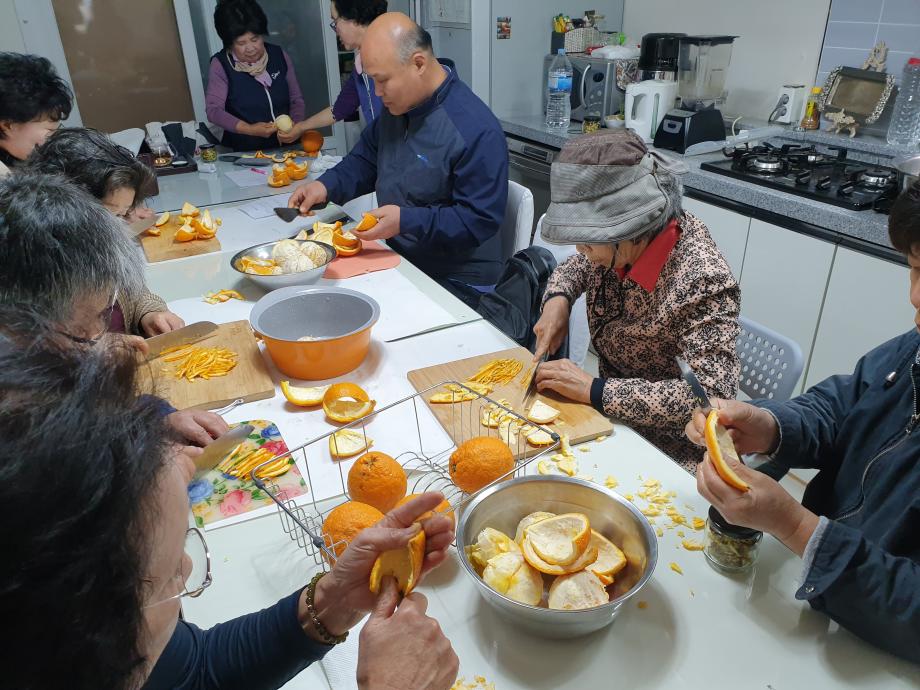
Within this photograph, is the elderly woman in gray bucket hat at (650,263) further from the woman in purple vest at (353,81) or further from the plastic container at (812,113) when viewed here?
the plastic container at (812,113)

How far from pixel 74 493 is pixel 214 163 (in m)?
3.27

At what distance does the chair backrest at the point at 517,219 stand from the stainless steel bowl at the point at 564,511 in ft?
5.19

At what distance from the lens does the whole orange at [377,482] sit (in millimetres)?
1029

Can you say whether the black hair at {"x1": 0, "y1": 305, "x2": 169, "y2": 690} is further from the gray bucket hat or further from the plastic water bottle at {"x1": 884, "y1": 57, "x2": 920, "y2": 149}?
the plastic water bottle at {"x1": 884, "y1": 57, "x2": 920, "y2": 149}

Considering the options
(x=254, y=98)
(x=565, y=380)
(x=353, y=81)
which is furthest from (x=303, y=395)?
(x=254, y=98)

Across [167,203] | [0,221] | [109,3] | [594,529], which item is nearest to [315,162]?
[167,203]

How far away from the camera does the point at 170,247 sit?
234 cm

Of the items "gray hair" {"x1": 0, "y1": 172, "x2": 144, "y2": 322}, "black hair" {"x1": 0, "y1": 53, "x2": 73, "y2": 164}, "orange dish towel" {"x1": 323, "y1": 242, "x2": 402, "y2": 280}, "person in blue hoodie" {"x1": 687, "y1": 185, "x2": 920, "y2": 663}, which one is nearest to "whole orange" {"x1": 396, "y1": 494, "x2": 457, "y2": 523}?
"person in blue hoodie" {"x1": 687, "y1": 185, "x2": 920, "y2": 663}

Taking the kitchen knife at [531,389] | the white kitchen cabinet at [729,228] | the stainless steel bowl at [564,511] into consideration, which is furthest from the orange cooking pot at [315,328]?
the white kitchen cabinet at [729,228]

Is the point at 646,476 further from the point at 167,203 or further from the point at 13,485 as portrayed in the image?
the point at 167,203

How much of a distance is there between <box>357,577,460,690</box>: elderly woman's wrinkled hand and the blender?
2.77 meters

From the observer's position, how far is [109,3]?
176 inches

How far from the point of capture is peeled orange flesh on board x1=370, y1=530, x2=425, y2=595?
2.68ft

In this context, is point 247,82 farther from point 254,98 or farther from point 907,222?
point 907,222
